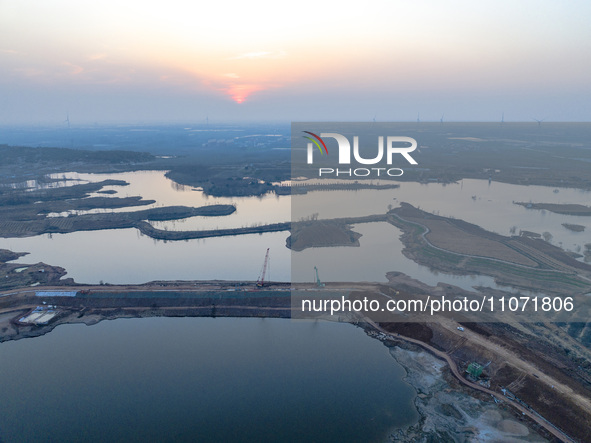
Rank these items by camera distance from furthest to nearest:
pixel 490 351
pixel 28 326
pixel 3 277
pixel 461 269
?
pixel 461 269, pixel 3 277, pixel 28 326, pixel 490 351

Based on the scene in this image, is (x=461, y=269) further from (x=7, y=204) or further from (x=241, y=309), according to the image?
(x=7, y=204)

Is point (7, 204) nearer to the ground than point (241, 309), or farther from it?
farther from it

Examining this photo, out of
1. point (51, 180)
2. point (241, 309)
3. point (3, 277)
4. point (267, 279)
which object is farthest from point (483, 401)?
point (51, 180)

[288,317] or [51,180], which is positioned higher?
[51,180]

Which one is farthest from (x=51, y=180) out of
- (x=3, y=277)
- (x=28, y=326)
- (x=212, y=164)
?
(x=28, y=326)

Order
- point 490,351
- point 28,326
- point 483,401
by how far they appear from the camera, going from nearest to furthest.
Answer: point 483,401
point 490,351
point 28,326

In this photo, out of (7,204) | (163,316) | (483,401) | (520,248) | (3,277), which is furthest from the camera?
(7,204)

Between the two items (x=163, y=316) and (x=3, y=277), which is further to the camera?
(x=3, y=277)

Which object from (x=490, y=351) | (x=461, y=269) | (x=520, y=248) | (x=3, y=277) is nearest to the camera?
(x=490, y=351)

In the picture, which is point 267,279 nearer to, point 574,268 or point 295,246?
point 295,246
